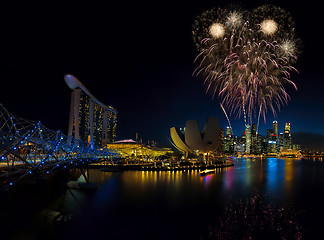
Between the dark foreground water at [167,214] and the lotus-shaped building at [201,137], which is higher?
the lotus-shaped building at [201,137]

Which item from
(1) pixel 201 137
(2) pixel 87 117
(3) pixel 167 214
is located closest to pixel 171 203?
(3) pixel 167 214

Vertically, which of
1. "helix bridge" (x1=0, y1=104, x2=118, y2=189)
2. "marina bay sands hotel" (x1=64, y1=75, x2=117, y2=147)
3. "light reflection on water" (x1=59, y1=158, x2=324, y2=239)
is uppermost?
"marina bay sands hotel" (x1=64, y1=75, x2=117, y2=147)

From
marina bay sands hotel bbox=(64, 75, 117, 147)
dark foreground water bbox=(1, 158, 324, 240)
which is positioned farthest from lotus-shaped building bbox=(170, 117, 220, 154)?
dark foreground water bbox=(1, 158, 324, 240)

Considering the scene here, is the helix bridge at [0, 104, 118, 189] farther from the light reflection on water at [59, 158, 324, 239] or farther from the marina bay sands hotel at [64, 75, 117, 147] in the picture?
the marina bay sands hotel at [64, 75, 117, 147]

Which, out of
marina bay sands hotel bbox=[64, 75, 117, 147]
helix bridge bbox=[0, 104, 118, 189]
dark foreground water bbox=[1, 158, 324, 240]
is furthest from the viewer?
marina bay sands hotel bbox=[64, 75, 117, 147]

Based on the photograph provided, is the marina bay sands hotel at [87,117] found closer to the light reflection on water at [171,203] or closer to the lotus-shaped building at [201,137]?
the lotus-shaped building at [201,137]

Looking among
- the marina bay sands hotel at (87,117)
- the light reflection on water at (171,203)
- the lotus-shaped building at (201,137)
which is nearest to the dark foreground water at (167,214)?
the light reflection on water at (171,203)

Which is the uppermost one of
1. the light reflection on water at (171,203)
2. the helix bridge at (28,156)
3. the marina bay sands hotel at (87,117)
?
the marina bay sands hotel at (87,117)

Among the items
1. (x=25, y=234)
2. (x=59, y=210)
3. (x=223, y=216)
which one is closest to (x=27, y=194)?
(x=59, y=210)

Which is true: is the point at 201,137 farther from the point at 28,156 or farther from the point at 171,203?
the point at 28,156
